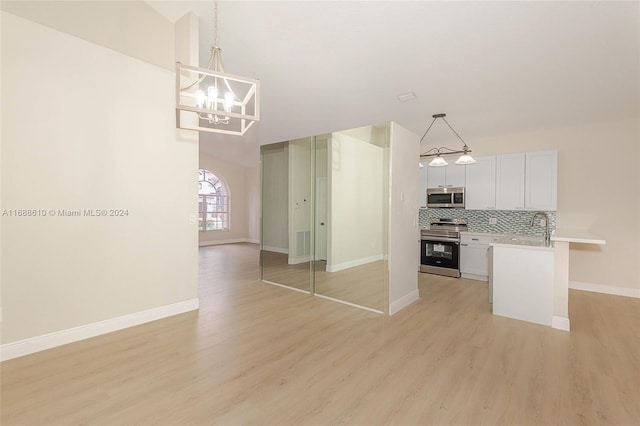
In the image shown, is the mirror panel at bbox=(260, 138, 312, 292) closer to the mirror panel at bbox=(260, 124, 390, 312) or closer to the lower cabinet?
the mirror panel at bbox=(260, 124, 390, 312)

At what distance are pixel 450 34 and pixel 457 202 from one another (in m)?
3.37

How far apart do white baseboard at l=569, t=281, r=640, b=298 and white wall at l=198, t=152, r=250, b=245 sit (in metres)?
9.68

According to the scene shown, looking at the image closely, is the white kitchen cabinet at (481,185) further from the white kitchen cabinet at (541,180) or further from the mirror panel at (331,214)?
the mirror panel at (331,214)

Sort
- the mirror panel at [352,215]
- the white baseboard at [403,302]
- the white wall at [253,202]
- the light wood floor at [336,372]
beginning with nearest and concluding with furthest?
the light wood floor at [336,372] → the white baseboard at [403,302] → the mirror panel at [352,215] → the white wall at [253,202]

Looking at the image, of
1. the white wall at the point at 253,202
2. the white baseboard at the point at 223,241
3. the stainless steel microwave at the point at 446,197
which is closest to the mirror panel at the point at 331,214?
the stainless steel microwave at the point at 446,197

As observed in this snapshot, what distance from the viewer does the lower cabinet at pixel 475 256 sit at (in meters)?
5.27

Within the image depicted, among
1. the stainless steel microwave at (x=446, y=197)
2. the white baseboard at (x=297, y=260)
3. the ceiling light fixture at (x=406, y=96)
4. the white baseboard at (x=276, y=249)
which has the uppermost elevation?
the ceiling light fixture at (x=406, y=96)

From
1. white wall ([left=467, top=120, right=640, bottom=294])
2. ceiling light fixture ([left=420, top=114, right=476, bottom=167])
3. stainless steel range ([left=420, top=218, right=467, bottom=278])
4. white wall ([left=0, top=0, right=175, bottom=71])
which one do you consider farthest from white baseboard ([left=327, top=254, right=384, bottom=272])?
white wall ([left=0, top=0, right=175, bottom=71])

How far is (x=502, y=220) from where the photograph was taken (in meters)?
5.57

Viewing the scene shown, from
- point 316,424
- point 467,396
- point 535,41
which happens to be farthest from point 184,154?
point 535,41

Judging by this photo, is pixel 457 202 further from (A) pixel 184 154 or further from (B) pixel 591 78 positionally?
(A) pixel 184 154

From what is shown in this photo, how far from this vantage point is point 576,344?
2.89 metres

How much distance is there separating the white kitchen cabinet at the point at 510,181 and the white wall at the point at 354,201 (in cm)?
267

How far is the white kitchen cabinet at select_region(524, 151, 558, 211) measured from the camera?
482cm
